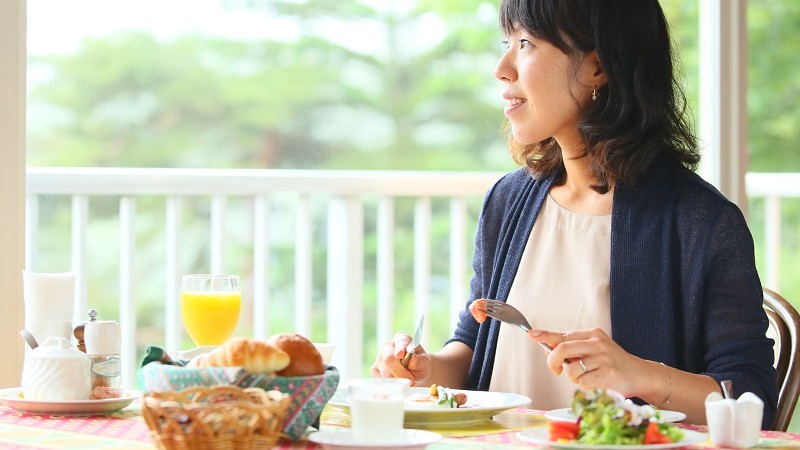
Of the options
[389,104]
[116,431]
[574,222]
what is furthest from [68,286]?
[389,104]

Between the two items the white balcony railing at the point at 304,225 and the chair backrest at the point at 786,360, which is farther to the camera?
the white balcony railing at the point at 304,225

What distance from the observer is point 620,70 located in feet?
6.23

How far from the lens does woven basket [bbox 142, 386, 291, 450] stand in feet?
3.58

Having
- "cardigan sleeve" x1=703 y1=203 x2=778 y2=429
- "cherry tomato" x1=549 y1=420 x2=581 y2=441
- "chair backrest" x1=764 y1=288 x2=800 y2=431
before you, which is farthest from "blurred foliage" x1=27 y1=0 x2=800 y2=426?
"cherry tomato" x1=549 y1=420 x2=581 y2=441

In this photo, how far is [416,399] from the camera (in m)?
1.52

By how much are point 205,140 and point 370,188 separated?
437 centimetres

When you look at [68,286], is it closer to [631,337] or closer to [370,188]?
[631,337]

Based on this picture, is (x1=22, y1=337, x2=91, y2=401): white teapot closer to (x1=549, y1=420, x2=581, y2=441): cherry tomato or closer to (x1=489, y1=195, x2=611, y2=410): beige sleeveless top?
(x1=549, y1=420, x2=581, y2=441): cherry tomato

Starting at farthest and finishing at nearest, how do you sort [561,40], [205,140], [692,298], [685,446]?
[205,140], [561,40], [692,298], [685,446]

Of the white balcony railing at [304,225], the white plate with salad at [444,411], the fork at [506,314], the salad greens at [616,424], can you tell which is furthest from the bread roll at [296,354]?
the white balcony railing at [304,225]

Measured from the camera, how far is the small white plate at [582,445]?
115 cm

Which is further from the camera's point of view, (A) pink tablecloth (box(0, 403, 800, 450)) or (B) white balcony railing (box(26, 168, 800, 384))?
(B) white balcony railing (box(26, 168, 800, 384))

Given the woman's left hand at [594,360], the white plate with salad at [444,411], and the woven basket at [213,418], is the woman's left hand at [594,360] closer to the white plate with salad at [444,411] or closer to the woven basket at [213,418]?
the white plate with salad at [444,411]

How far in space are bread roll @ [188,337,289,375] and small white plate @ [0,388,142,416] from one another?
0.32m
